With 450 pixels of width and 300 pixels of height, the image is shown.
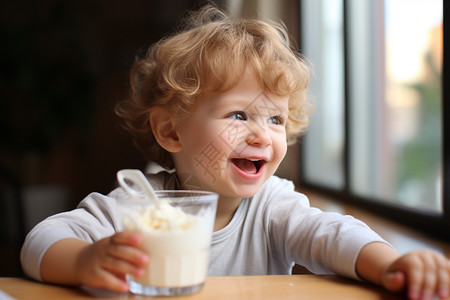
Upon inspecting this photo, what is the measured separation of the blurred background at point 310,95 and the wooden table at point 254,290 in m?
0.58

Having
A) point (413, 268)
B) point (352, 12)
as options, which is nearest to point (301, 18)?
point (352, 12)

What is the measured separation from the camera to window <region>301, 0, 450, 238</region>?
1467mm

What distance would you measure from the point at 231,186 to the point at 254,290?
0.75 ft

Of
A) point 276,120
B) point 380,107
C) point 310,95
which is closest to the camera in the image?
point 276,120

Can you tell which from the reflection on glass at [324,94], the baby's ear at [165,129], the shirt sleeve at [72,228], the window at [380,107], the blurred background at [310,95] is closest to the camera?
the shirt sleeve at [72,228]

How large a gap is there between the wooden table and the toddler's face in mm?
191

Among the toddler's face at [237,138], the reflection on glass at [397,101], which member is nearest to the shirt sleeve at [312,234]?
the toddler's face at [237,138]

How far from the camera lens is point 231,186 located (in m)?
0.83

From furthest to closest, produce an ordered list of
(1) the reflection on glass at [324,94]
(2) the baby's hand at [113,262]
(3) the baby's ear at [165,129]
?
1. (1) the reflection on glass at [324,94]
2. (3) the baby's ear at [165,129]
3. (2) the baby's hand at [113,262]

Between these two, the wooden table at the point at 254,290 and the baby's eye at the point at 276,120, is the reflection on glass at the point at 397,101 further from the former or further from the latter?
the wooden table at the point at 254,290

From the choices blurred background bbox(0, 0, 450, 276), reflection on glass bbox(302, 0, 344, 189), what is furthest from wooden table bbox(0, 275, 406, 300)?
reflection on glass bbox(302, 0, 344, 189)

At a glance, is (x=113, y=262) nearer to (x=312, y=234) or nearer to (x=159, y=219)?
(x=159, y=219)

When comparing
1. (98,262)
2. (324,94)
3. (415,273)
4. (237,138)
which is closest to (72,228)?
(98,262)

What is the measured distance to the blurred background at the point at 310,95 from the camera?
→ 1585 millimetres
